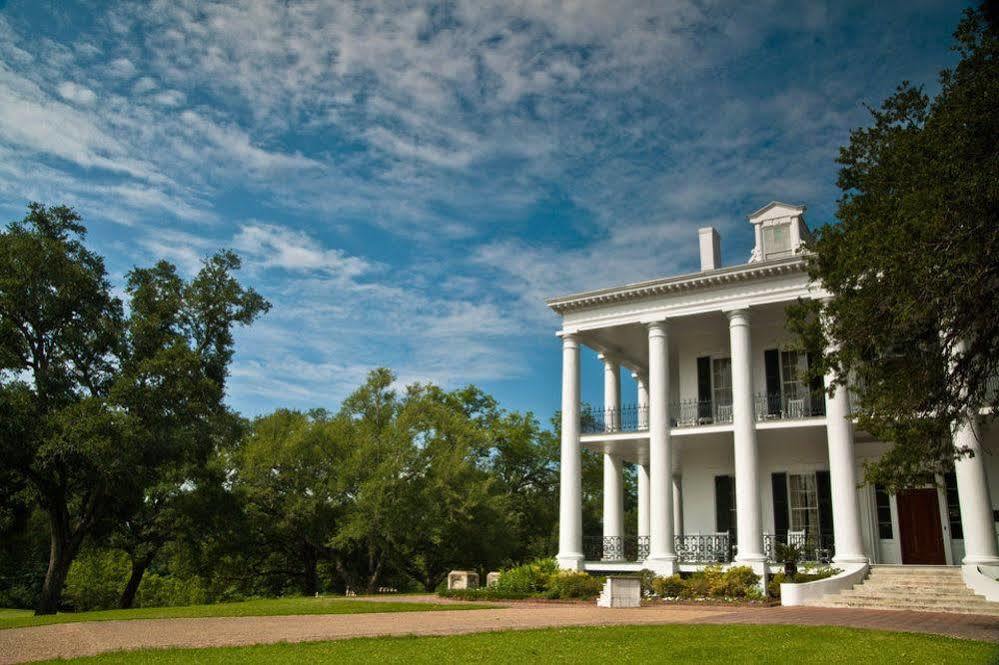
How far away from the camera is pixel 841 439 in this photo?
69.5 feet

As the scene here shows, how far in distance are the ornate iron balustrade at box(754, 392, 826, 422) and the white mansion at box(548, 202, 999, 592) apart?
5cm

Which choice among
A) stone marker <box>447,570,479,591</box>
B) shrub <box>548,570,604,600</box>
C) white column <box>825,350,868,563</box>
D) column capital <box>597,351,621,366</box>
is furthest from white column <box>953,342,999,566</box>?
stone marker <box>447,570,479,591</box>

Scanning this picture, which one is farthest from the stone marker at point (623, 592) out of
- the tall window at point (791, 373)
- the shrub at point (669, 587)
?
the tall window at point (791, 373)

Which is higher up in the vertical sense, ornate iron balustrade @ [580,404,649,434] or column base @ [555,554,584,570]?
ornate iron balustrade @ [580,404,649,434]

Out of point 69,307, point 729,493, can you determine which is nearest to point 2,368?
point 69,307

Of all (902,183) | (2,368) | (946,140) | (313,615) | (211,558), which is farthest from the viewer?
(211,558)

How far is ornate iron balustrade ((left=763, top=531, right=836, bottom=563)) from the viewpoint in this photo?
874 inches

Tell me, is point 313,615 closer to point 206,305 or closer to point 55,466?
point 55,466

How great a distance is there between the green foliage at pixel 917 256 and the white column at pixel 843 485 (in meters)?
5.97

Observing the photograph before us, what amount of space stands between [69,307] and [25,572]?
120 ft

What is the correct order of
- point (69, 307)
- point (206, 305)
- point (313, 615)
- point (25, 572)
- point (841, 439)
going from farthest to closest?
point (25, 572), point (206, 305), point (69, 307), point (841, 439), point (313, 615)

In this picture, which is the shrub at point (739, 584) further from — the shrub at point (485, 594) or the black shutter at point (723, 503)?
the black shutter at point (723, 503)

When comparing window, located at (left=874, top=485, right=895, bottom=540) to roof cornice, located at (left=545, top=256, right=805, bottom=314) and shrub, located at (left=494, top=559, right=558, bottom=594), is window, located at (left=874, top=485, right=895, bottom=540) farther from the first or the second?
shrub, located at (left=494, top=559, right=558, bottom=594)

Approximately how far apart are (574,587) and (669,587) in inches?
Result: 99.3
